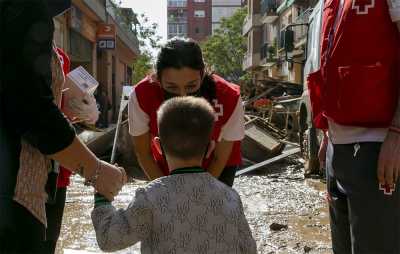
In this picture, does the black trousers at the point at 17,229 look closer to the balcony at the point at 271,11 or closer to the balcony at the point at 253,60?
the balcony at the point at 271,11

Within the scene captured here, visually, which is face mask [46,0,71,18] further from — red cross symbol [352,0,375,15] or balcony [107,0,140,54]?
balcony [107,0,140,54]

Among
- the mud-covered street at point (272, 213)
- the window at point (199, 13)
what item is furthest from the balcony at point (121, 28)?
the window at point (199, 13)

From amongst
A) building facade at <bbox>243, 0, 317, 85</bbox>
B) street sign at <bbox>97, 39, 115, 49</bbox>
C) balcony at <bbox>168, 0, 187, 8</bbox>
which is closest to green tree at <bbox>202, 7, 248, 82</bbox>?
building facade at <bbox>243, 0, 317, 85</bbox>

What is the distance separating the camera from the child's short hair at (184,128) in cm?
200

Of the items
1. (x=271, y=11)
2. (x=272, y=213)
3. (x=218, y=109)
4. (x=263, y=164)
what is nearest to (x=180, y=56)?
(x=218, y=109)

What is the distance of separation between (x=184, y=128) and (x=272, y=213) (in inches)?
187

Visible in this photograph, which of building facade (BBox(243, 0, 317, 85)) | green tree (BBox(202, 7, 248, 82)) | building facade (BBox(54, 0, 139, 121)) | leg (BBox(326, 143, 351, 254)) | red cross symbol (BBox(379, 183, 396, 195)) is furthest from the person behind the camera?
green tree (BBox(202, 7, 248, 82))

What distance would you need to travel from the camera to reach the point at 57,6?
82.0 inches

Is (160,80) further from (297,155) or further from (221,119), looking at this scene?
(297,155)

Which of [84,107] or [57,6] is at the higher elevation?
[57,6]

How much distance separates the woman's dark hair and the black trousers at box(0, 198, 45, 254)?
1023 mm

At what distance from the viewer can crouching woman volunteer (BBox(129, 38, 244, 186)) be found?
2.78m

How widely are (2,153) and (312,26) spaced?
21.2 feet

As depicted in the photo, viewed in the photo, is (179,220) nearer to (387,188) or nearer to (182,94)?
(387,188)
